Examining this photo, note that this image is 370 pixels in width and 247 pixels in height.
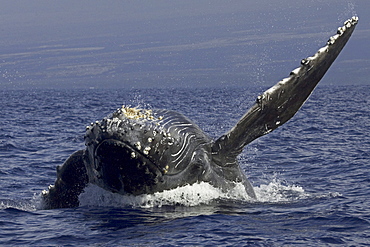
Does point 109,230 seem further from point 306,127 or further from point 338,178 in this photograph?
point 306,127

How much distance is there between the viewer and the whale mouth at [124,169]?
11188 mm

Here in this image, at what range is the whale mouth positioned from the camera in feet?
36.7

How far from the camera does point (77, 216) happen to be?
497 inches

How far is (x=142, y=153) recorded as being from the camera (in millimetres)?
11344

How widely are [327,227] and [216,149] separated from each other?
2.87 m

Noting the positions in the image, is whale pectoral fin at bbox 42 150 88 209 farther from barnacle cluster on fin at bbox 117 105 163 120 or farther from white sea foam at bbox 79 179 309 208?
barnacle cluster on fin at bbox 117 105 163 120

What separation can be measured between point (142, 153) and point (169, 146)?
824 millimetres

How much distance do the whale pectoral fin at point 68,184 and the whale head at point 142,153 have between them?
0.55 metres

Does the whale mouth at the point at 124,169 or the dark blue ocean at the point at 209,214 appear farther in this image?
the whale mouth at the point at 124,169

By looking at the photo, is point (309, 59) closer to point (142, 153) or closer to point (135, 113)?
point (135, 113)

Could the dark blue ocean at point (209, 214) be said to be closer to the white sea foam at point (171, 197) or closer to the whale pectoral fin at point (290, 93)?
the white sea foam at point (171, 197)

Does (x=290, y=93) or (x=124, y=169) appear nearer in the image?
(x=124, y=169)

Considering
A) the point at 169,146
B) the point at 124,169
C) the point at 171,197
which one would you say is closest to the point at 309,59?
the point at 169,146

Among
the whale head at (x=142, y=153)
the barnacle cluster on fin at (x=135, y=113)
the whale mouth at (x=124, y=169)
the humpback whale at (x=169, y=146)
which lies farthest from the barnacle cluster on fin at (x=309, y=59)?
the whale mouth at (x=124, y=169)
